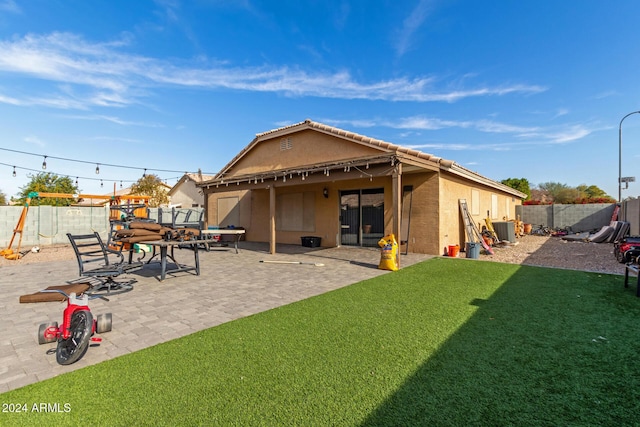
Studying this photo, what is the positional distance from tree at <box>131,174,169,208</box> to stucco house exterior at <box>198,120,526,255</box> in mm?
15051

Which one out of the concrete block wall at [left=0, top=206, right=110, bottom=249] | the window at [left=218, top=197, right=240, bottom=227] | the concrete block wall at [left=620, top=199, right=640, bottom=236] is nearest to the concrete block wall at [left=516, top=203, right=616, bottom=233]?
the concrete block wall at [left=620, top=199, right=640, bottom=236]

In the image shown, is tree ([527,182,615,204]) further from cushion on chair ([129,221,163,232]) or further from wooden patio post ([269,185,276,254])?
cushion on chair ([129,221,163,232])

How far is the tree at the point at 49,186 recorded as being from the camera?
25.0 metres

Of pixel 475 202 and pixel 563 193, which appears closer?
pixel 475 202

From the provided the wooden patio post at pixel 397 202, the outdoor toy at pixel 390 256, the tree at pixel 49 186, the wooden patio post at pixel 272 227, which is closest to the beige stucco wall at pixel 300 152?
the wooden patio post at pixel 272 227

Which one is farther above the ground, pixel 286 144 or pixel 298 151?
pixel 286 144

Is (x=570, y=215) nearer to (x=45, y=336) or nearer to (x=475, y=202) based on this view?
(x=475, y=202)

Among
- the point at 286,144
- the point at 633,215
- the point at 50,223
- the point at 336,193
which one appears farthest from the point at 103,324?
the point at 633,215

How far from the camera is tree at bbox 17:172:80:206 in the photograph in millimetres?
24953

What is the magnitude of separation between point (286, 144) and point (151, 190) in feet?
65.5

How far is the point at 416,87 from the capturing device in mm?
13734

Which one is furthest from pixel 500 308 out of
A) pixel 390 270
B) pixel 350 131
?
pixel 350 131

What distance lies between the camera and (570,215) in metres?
19.4

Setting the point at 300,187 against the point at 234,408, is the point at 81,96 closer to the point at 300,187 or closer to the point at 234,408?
the point at 300,187
